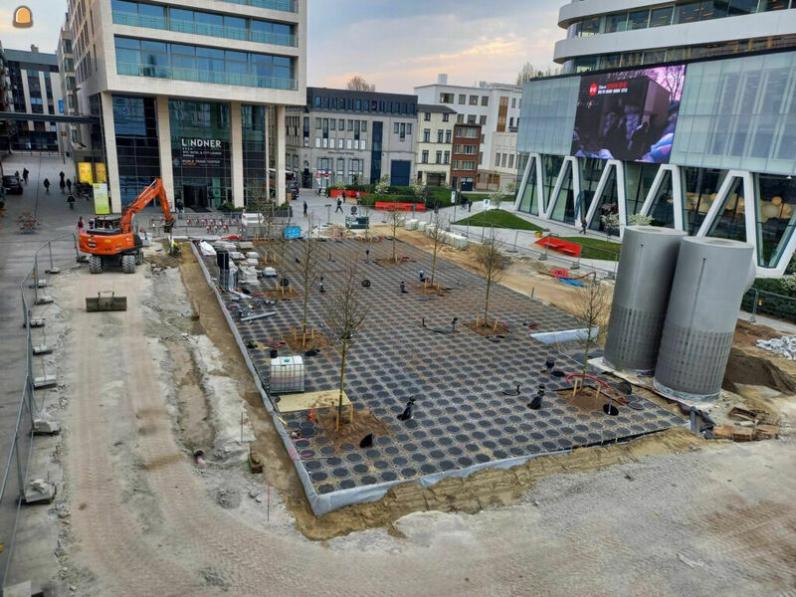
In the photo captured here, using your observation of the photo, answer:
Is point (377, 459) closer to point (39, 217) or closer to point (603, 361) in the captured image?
point (603, 361)

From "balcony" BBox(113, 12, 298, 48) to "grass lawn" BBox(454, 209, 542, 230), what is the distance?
22.9m

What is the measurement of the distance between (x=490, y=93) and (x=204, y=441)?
93156 mm

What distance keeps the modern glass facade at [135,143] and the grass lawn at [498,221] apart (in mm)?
28831

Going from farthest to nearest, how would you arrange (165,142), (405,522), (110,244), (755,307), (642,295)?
(165,142) < (110,244) < (755,307) < (642,295) < (405,522)

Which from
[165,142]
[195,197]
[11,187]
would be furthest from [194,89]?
[11,187]

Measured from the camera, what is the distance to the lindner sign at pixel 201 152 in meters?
50.8

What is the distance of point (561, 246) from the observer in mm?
41719

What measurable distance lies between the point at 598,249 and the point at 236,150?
33.3m

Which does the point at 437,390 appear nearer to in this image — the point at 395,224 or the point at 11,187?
the point at 395,224

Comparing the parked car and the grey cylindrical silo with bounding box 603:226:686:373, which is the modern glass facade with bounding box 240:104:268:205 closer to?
the parked car

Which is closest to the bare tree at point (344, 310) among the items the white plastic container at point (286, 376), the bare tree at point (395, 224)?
the white plastic container at point (286, 376)

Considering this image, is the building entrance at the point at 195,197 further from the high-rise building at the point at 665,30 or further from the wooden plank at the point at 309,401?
the high-rise building at the point at 665,30

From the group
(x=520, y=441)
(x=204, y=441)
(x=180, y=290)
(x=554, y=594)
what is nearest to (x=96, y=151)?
(x=180, y=290)

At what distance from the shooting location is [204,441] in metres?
14.9
